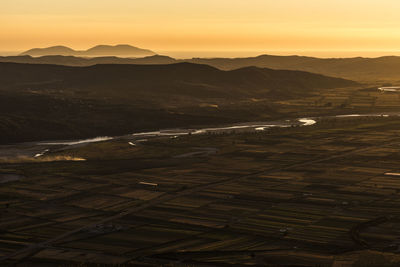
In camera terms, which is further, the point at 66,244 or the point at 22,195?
the point at 22,195

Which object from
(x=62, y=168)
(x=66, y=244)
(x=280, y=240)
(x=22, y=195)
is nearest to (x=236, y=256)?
(x=280, y=240)

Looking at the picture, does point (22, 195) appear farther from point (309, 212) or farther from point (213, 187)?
point (309, 212)

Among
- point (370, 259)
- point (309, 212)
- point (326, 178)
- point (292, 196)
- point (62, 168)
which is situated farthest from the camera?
point (62, 168)

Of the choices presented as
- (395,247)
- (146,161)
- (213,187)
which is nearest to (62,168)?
(146,161)

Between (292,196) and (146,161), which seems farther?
(146,161)

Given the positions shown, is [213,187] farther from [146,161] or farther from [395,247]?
[395,247]

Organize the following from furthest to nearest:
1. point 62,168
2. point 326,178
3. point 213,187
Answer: point 62,168, point 326,178, point 213,187

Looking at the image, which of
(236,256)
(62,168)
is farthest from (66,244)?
(62,168)

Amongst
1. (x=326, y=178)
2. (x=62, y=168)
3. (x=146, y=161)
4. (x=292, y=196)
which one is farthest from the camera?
(x=146, y=161)

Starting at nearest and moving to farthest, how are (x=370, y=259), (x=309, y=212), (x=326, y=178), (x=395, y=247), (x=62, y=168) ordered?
(x=370, y=259), (x=395, y=247), (x=309, y=212), (x=326, y=178), (x=62, y=168)
